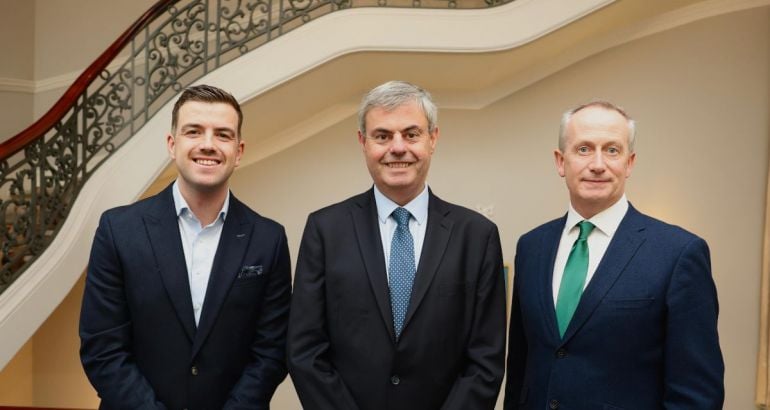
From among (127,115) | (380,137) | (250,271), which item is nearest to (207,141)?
(250,271)

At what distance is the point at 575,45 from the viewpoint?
19.7ft

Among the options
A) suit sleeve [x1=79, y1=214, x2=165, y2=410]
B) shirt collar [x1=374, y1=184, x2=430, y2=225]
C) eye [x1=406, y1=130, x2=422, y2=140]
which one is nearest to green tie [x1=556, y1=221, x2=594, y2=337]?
shirt collar [x1=374, y1=184, x2=430, y2=225]

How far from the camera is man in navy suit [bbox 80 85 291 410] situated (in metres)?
2.45

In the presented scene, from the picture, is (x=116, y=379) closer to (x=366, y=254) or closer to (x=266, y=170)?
(x=366, y=254)

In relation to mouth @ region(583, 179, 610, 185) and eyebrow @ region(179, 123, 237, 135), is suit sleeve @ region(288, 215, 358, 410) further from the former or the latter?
mouth @ region(583, 179, 610, 185)

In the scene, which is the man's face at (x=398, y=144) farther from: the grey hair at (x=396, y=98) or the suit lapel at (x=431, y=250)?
the suit lapel at (x=431, y=250)

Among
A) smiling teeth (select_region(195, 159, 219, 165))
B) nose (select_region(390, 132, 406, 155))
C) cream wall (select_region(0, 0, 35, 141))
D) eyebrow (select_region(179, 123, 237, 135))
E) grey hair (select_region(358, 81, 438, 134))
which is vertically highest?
cream wall (select_region(0, 0, 35, 141))

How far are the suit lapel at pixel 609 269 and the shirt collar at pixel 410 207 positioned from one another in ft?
2.03

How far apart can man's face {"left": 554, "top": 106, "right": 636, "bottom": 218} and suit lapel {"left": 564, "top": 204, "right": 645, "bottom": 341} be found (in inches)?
5.1

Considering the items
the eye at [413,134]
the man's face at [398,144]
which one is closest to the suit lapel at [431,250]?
the man's face at [398,144]

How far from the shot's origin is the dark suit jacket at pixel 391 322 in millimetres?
2283

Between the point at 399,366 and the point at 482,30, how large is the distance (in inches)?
146

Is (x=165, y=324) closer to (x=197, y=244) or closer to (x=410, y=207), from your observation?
(x=197, y=244)

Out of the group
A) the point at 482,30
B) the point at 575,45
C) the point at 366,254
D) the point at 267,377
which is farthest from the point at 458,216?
the point at 575,45
